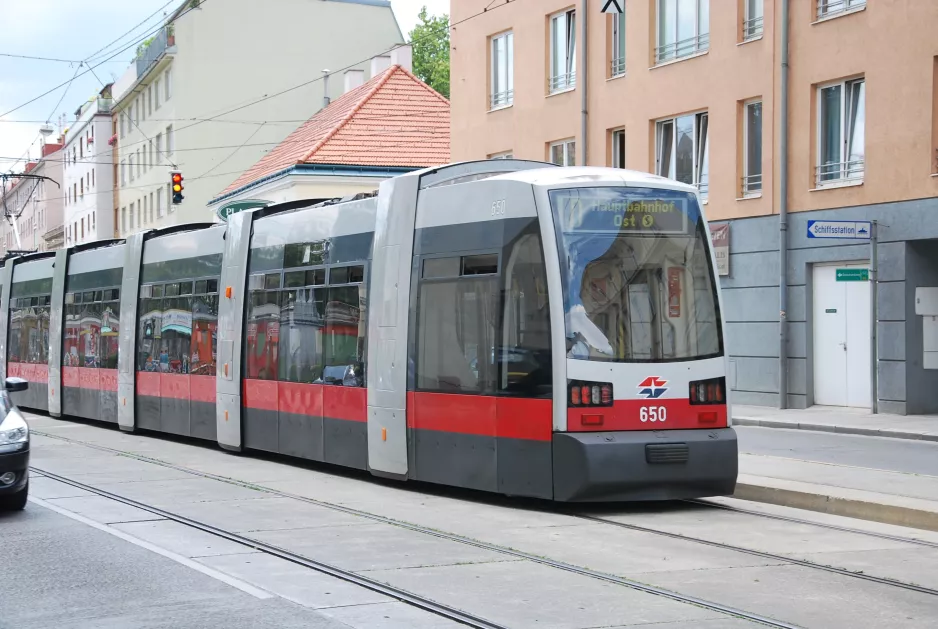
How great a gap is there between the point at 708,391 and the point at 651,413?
62 centimetres

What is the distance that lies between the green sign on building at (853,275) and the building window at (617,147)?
24.2 feet

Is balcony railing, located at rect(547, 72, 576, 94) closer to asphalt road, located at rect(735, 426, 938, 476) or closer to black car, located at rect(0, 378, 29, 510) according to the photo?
asphalt road, located at rect(735, 426, 938, 476)

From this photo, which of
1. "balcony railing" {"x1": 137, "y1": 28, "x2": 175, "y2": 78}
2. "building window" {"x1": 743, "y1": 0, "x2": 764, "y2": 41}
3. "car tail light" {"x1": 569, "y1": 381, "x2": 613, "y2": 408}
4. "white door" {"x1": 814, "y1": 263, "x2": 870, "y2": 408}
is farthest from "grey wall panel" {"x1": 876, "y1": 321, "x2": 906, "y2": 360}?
"balcony railing" {"x1": 137, "y1": 28, "x2": 175, "y2": 78}

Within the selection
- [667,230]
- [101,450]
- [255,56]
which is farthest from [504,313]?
[255,56]

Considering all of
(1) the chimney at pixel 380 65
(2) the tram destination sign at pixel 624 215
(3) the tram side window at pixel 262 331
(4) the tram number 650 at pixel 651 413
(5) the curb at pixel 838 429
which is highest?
(1) the chimney at pixel 380 65

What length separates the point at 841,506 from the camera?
36.5 ft

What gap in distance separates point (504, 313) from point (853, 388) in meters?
13.8

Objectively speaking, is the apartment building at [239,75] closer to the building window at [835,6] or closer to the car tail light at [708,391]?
the building window at [835,6]

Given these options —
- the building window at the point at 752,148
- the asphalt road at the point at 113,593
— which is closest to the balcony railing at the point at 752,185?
the building window at the point at 752,148

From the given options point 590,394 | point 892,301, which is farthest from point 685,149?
point 590,394

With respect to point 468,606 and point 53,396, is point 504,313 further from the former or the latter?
point 53,396

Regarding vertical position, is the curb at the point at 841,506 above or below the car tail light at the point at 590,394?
below

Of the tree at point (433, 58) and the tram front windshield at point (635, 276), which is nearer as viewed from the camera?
the tram front windshield at point (635, 276)

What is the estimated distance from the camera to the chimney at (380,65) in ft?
166
